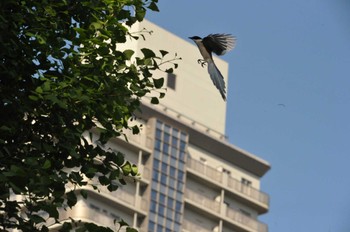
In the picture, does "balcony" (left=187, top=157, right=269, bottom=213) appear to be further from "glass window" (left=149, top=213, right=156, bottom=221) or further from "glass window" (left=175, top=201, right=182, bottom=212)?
"glass window" (left=149, top=213, right=156, bottom=221)

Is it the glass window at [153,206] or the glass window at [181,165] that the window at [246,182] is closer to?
the glass window at [181,165]

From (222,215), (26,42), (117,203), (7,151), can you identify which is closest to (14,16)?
(26,42)

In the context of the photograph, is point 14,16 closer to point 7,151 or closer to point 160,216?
point 7,151

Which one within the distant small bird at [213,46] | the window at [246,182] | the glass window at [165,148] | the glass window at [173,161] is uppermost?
the window at [246,182]

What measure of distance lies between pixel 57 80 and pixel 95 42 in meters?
1.35

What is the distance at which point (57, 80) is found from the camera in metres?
26.1

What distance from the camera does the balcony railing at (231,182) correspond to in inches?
4235

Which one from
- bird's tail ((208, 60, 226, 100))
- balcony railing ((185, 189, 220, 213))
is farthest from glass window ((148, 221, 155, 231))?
bird's tail ((208, 60, 226, 100))

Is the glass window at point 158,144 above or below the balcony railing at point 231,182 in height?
below

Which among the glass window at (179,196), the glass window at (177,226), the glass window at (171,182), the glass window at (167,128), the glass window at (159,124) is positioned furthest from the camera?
the glass window at (167,128)

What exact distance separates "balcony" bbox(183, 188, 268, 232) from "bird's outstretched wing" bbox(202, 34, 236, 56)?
81516 mm

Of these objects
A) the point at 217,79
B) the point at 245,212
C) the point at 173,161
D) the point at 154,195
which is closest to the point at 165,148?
the point at 173,161

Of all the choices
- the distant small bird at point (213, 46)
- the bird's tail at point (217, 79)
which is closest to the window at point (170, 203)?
the distant small bird at point (213, 46)

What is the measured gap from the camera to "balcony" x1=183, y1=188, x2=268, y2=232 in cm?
10612
